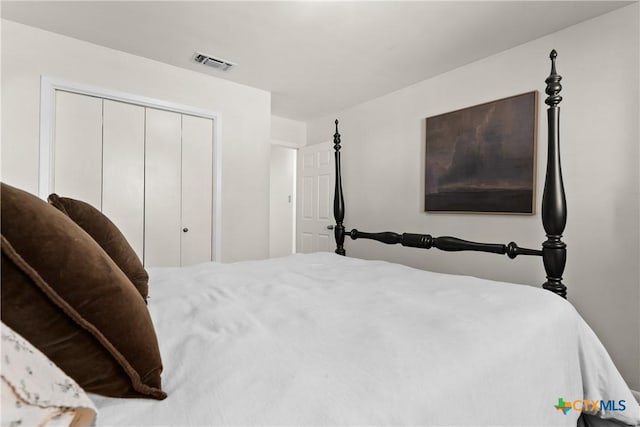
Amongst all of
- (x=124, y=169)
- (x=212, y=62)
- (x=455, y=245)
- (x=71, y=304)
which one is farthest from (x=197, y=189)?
(x=71, y=304)

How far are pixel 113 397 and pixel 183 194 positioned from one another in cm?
295

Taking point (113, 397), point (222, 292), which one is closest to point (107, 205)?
point (222, 292)

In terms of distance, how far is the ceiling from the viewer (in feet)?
7.16

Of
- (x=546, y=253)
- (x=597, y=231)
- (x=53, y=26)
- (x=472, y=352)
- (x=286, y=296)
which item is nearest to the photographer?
(x=472, y=352)

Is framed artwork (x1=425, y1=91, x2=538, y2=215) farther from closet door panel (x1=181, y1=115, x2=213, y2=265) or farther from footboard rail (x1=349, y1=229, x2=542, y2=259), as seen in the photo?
closet door panel (x1=181, y1=115, x2=213, y2=265)

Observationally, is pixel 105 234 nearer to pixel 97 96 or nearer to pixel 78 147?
pixel 78 147

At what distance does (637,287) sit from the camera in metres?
2.03

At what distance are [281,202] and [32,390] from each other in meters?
5.59

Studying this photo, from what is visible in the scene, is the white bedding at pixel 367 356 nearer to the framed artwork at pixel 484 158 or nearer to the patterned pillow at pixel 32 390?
the patterned pillow at pixel 32 390

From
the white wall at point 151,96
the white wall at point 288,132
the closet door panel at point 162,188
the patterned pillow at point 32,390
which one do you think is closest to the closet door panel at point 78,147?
the white wall at point 151,96

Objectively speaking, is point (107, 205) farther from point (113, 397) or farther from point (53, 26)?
point (113, 397)

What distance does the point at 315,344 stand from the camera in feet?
2.65

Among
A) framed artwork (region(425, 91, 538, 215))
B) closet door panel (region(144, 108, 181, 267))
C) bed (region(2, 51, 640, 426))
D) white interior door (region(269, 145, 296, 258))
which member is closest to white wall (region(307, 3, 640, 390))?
framed artwork (region(425, 91, 538, 215))

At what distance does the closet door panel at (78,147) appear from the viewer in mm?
2625
